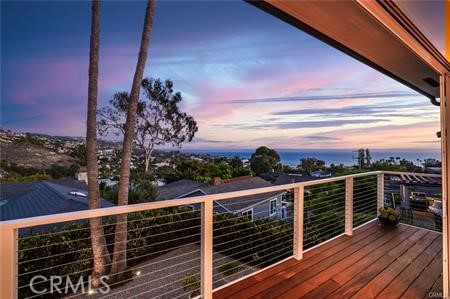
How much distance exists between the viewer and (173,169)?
15.7 metres

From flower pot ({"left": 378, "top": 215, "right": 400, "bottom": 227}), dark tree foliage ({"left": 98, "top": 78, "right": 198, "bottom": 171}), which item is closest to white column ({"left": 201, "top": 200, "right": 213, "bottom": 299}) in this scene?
flower pot ({"left": 378, "top": 215, "right": 400, "bottom": 227})

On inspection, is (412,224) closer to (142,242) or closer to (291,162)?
(142,242)

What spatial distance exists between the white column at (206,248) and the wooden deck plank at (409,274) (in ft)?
4.98

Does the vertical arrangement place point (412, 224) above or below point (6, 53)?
below

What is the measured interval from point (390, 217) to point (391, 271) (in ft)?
5.96

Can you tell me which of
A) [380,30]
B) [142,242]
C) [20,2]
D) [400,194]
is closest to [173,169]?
[142,242]

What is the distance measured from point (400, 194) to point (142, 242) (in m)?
6.55

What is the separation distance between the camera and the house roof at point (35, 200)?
668 centimetres

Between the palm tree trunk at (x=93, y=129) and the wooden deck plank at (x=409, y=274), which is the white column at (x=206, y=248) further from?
the palm tree trunk at (x=93, y=129)

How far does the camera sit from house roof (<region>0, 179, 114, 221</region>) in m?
6.68

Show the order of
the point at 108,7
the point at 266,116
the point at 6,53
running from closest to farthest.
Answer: the point at 6,53, the point at 108,7, the point at 266,116

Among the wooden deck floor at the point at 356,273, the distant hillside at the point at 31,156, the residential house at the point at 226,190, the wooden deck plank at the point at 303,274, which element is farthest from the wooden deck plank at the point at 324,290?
the residential house at the point at 226,190

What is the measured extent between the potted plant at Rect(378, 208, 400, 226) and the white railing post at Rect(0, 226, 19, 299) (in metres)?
4.82

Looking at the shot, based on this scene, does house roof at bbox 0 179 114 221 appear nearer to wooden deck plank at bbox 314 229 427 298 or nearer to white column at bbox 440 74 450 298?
wooden deck plank at bbox 314 229 427 298
